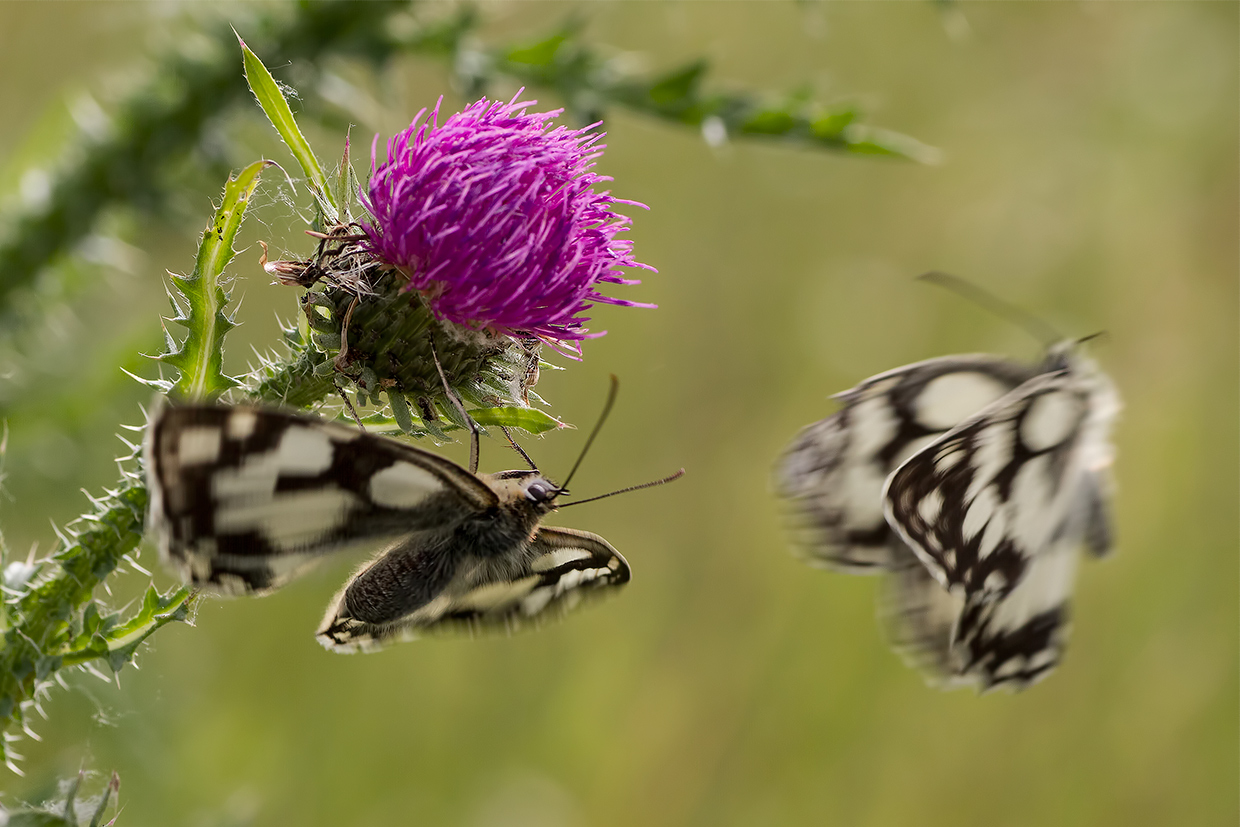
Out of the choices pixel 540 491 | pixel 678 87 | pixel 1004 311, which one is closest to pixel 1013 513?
pixel 540 491

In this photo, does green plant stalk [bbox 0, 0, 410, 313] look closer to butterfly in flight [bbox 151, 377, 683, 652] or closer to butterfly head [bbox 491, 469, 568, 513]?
butterfly head [bbox 491, 469, 568, 513]

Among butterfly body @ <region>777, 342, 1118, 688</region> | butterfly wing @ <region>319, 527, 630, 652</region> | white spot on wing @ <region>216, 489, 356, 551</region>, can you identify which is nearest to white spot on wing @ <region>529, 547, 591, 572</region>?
butterfly wing @ <region>319, 527, 630, 652</region>

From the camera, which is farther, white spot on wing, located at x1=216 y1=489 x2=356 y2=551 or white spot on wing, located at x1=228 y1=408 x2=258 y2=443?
white spot on wing, located at x1=216 y1=489 x2=356 y2=551

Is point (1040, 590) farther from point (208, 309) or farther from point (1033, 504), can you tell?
point (208, 309)

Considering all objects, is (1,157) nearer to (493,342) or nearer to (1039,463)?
(493,342)

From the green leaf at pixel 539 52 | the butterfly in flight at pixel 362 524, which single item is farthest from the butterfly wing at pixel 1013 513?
the green leaf at pixel 539 52

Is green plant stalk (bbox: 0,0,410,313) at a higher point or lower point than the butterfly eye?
higher
